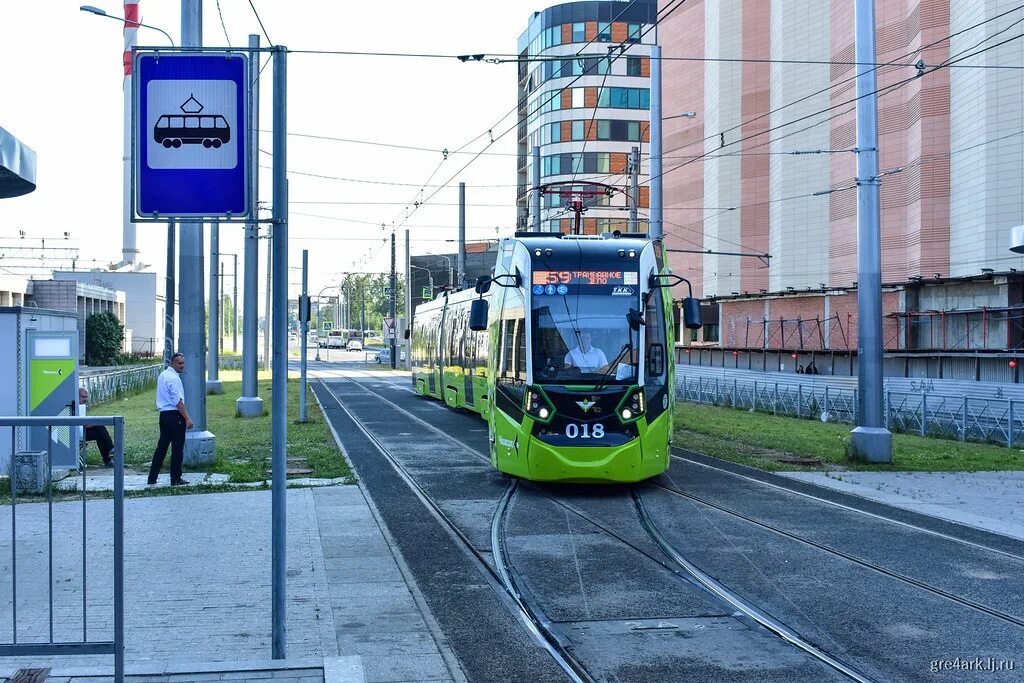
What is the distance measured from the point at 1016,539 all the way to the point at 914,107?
32829 millimetres

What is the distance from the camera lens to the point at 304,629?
7164mm

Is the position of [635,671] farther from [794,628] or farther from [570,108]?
[570,108]

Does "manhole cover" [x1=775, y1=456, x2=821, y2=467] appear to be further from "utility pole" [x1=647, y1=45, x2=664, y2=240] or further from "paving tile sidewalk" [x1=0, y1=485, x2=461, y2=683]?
"paving tile sidewalk" [x1=0, y1=485, x2=461, y2=683]

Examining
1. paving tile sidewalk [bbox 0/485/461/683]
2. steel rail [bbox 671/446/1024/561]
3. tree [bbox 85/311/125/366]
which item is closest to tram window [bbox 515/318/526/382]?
paving tile sidewalk [bbox 0/485/461/683]

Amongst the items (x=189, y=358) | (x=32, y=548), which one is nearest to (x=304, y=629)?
(x=32, y=548)

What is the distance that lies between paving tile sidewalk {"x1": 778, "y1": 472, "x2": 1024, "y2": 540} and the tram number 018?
355cm

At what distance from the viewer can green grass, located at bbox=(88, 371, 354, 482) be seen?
16.2 meters

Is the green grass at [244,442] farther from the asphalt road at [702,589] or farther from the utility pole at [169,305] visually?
the asphalt road at [702,589]

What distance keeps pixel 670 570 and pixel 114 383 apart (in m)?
29.4

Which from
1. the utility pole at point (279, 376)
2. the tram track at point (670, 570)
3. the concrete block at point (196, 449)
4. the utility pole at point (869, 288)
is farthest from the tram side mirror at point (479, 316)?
the utility pole at point (279, 376)

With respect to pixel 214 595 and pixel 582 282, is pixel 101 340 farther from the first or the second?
pixel 214 595

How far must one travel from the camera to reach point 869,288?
57.1ft

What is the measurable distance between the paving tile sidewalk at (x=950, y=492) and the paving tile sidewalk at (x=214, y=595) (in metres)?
6.58

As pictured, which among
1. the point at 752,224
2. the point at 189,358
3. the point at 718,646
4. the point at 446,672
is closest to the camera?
the point at 446,672
